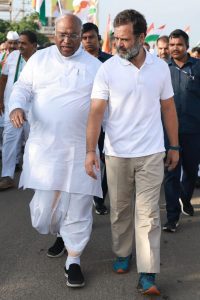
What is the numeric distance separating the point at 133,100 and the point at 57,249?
159 centimetres

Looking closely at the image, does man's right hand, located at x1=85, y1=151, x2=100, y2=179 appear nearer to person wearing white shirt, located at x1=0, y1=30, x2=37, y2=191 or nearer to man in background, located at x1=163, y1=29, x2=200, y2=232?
man in background, located at x1=163, y1=29, x2=200, y2=232

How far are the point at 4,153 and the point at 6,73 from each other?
114cm

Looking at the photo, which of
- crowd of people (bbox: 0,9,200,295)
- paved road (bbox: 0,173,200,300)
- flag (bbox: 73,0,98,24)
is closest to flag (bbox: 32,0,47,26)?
flag (bbox: 73,0,98,24)

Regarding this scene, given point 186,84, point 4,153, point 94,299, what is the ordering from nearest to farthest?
point 94,299
point 186,84
point 4,153

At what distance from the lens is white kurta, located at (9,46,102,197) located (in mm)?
3762

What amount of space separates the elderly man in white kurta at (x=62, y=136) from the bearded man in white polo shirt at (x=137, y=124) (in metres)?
0.25

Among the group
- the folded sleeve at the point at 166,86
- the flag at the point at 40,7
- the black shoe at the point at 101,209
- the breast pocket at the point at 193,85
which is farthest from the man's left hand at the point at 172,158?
the flag at the point at 40,7

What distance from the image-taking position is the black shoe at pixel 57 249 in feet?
14.2

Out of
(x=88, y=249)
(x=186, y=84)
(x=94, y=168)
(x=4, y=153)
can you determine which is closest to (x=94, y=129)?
(x=94, y=168)

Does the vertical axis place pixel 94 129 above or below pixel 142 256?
above

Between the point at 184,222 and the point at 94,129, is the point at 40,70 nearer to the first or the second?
the point at 94,129

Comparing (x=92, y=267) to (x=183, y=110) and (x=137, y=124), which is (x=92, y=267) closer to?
(x=137, y=124)

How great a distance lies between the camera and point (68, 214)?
3891 millimetres

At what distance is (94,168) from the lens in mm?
3607
